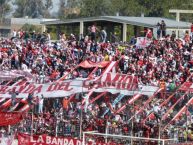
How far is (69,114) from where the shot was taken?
32375 mm

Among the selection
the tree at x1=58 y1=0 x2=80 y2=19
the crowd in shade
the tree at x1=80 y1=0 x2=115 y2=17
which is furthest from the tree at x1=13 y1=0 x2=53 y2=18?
the crowd in shade

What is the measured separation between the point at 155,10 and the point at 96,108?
67773 mm

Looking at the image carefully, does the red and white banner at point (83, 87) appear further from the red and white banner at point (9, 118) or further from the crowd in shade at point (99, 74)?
the red and white banner at point (9, 118)

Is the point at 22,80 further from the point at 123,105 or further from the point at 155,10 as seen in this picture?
the point at 155,10

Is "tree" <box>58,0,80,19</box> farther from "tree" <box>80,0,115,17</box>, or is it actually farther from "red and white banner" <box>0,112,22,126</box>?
"red and white banner" <box>0,112,22,126</box>

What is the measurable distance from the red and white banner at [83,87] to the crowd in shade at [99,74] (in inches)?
13.1

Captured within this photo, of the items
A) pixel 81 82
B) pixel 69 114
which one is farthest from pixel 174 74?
pixel 69 114

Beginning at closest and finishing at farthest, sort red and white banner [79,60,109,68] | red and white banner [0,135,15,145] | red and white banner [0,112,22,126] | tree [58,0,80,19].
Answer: red and white banner [0,135,15,145] < red and white banner [0,112,22,126] < red and white banner [79,60,109,68] < tree [58,0,80,19]

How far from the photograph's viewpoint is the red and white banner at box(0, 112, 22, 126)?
32656 mm

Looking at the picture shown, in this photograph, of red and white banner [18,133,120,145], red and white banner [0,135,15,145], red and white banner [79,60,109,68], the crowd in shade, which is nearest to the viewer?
red and white banner [18,133,120,145]

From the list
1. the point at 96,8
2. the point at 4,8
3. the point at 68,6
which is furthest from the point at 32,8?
the point at 96,8

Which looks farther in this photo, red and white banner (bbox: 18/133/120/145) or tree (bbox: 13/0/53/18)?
tree (bbox: 13/0/53/18)

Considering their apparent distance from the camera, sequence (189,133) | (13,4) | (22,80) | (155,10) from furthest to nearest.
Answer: (13,4), (155,10), (22,80), (189,133)

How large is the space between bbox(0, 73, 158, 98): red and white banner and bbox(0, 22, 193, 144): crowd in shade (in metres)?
0.33
